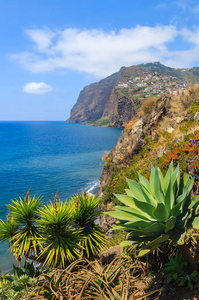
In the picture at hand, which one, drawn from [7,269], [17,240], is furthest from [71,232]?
[7,269]

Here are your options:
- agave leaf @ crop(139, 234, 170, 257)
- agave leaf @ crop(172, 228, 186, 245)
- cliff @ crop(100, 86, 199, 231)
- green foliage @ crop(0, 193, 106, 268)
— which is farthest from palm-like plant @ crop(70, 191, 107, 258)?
cliff @ crop(100, 86, 199, 231)

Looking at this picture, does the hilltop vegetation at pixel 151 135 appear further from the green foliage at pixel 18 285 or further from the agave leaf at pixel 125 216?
the agave leaf at pixel 125 216

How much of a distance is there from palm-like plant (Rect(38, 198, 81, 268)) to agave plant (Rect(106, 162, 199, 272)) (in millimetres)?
2264

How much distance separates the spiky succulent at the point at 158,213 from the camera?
229 centimetres

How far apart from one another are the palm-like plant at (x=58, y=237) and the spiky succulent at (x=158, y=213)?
2261 millimetres

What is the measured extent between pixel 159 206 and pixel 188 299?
50.6 inches

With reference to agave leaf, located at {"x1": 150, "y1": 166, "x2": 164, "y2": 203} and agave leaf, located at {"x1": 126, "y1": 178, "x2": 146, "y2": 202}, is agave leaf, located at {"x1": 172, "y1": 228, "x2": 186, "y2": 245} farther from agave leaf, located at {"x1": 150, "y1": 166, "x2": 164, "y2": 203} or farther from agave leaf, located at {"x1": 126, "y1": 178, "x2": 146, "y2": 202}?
agave leaf, located at {"x1": 126, "y1": 178, "x2": 146, "y2": 202}

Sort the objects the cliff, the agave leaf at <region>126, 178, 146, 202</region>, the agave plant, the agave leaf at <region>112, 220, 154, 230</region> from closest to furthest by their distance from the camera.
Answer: the agave plant, the agave leaf at <region>112, 220, 154, 230</region>, the agave leaf at <region>126, 178, 146, 202</region>, the cliff

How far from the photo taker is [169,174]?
2955 mm

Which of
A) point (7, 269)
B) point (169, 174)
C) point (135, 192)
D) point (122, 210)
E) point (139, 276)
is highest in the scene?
point (169, 174)

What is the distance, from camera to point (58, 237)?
15.3 ft

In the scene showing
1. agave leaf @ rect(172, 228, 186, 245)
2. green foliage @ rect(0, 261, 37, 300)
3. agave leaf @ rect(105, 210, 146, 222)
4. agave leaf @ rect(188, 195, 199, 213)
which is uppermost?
agave leaf @ rect(188, 195, 199, 213)

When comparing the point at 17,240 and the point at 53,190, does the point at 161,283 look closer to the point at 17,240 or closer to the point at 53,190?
the point at 17,240

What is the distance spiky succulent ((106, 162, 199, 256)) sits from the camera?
90.3 inches
